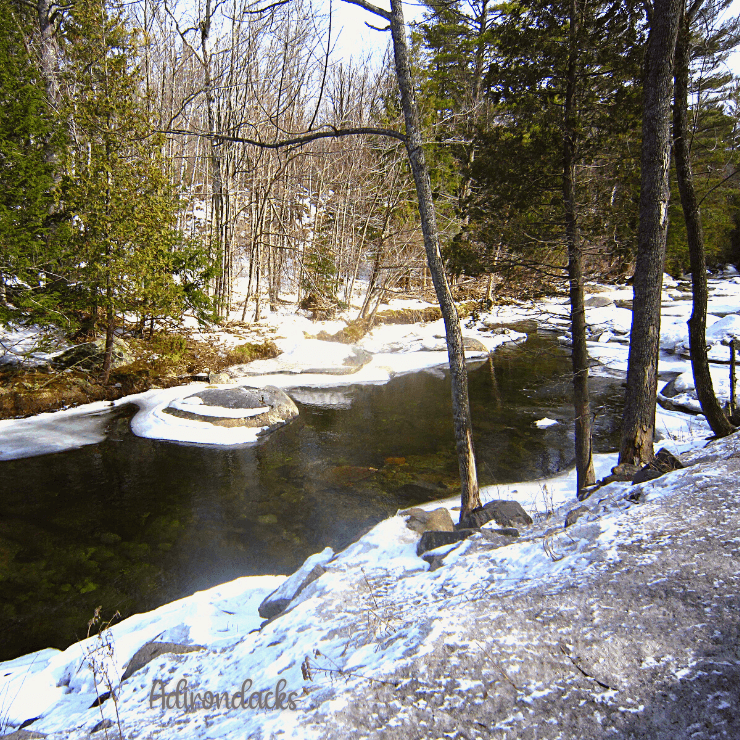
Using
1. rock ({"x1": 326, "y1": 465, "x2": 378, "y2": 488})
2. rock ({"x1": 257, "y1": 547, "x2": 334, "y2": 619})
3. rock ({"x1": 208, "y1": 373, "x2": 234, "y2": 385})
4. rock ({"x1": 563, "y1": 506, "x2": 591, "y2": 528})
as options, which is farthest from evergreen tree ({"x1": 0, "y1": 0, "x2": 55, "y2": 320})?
rock ({"x1": 563, "y1": 506, "x2": 591, "y2": 528})

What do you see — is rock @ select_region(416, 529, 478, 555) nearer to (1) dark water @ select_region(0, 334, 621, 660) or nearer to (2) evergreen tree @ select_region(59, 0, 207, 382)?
(1) dark water @ select_region(0, 334, 621, 660)

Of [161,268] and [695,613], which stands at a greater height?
[161,268]

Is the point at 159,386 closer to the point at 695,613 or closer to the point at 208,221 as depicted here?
the point at 208,221

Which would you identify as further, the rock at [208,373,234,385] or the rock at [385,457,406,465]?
the rock at [208,373,234,385]

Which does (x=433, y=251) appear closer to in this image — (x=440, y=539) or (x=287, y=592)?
(x=440, y=539)

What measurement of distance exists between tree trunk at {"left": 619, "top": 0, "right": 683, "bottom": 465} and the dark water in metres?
1.28

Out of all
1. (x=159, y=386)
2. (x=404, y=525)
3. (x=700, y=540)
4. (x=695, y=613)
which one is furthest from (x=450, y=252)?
(x=159, y=386)

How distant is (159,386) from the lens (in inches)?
515

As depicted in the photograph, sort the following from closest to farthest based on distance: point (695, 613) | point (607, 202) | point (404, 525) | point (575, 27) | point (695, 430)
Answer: point (695, 613), point (404, 525), point (575, 27), point (607, 202), point (695, 430)

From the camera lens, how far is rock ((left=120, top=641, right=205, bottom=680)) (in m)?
3.57

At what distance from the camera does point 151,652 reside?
12.1ft

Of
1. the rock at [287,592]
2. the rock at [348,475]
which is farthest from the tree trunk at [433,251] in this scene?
the rock at [348,475]

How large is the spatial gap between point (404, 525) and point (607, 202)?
19.1 feet

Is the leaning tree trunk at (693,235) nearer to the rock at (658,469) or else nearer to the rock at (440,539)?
the rock at (658,469)
